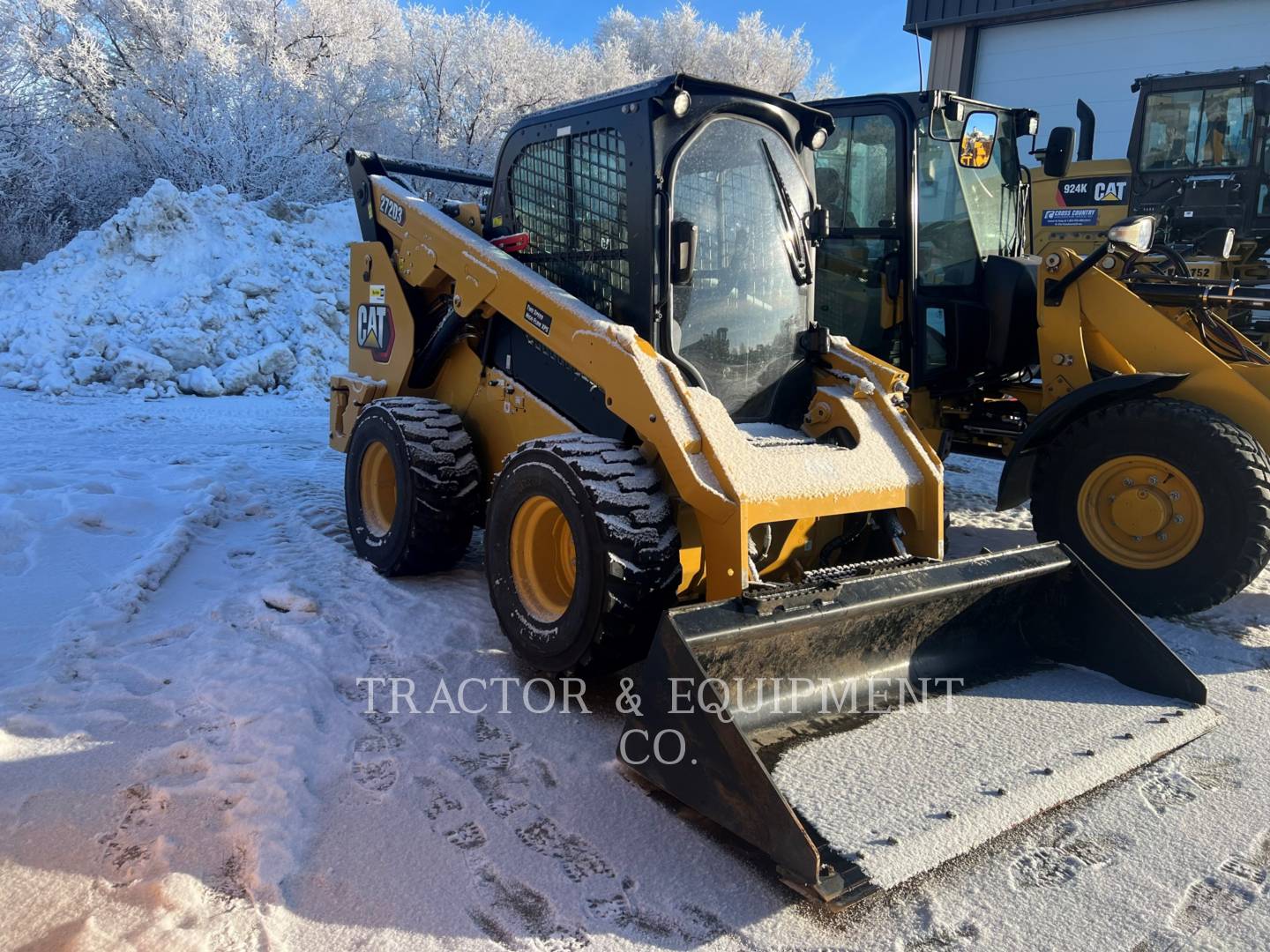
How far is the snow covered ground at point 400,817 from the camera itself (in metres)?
2.25

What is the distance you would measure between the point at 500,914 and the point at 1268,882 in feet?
6.60

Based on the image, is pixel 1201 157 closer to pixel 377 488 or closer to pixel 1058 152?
pixel 1058 152

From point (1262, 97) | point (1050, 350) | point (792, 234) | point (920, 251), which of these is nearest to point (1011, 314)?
point (1050, 350)

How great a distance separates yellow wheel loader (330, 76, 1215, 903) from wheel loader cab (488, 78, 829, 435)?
15 mm

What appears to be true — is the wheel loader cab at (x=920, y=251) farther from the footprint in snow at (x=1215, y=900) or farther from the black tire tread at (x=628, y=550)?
the footprint in snow at (x=1215, y=900)

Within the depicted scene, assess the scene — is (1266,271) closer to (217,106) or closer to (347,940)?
(347,940)

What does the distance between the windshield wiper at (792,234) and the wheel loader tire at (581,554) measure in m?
1.36

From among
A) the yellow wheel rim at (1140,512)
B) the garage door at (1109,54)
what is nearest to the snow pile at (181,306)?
the yellow wheel rim at (1140,512)

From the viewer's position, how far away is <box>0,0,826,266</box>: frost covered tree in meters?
15.7

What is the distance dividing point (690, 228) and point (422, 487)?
1.77 meters

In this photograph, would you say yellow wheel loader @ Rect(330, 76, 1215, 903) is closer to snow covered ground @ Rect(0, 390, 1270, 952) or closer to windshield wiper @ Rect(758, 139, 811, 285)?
windshield wiper @ Rect(758, 139, 811, 285)

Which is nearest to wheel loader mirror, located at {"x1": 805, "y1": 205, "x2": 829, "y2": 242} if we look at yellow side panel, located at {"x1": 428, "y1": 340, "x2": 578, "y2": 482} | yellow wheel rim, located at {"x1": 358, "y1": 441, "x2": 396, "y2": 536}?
yellow side panel, located at {"x1": 428, "y1": 340, "x2": 578, "y2": 482}

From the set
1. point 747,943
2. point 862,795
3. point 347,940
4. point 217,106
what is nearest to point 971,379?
point 862,795

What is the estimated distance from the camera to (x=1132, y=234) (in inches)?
187
